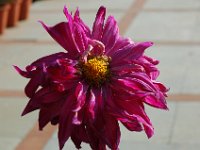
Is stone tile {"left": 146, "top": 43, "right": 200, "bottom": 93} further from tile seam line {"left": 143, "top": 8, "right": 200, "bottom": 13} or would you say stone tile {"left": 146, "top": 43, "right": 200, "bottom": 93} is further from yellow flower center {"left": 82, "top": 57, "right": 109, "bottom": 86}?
yellow flower center {"left": 82, "top": 57, "right": 109, "bottom": 86}

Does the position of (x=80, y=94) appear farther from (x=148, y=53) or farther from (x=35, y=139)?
(x=148, y=53)

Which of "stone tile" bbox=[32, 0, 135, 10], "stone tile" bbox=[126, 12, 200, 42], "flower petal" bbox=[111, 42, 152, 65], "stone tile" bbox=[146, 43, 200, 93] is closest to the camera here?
"flower petal" bbox=[111, 42, 152, 65]

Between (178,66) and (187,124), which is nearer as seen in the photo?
(187,124)

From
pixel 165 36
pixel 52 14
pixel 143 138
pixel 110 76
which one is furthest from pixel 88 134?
pixel 52 14

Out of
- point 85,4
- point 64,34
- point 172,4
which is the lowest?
point 85,4

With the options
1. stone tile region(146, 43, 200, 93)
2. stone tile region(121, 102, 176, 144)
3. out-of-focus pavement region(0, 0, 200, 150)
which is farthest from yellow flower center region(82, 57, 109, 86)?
stone tile region(146, 43, 200, 93)

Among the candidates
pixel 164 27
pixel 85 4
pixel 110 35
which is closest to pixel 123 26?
pixel 164 27

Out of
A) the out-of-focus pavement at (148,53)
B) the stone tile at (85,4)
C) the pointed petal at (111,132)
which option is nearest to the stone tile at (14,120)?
the out-of-focus pavement at (148,53)
